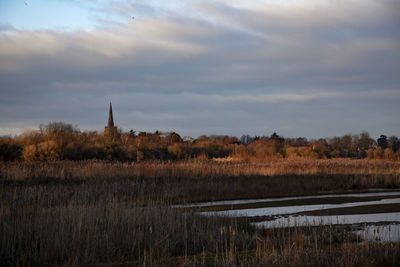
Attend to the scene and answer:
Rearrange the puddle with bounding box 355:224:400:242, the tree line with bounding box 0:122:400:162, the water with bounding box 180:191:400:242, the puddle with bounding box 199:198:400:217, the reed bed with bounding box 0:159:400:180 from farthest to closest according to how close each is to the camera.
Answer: the tree line with bounding box 0:122:400:162 → the reed bed with bounding box 0:159:400:180 → the puddle with bounding box 199:198:400:217 → the water with bounding box 180:191:400:242 → the puddle with bounding box 355:224:400:242

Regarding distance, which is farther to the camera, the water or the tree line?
the tree line

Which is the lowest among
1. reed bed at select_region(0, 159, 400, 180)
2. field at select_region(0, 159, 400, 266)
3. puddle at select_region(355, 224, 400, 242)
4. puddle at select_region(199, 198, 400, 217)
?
puddle at select_region(199, 198, 400, 217)

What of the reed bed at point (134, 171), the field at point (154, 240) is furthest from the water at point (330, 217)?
the reed bed at point (134, 171)

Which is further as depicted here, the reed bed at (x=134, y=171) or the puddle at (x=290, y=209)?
the reed bed at (x=134, y=171)

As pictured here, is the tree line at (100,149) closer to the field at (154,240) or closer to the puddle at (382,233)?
the field at (154,240)

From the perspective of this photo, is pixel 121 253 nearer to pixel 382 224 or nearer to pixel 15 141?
pixel 382 224

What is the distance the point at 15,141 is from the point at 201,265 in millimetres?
32756

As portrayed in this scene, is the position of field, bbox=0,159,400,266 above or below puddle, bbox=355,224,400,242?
above

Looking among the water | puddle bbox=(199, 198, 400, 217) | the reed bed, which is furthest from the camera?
the reed bed

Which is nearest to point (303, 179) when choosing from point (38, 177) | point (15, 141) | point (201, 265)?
point (38, 177)

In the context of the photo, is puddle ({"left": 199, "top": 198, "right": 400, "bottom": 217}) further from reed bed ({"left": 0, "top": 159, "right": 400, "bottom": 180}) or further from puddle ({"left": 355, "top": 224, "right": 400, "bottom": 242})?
reed bed ({"left": 0, "top": 159, "right": 400, "bottom": 180})

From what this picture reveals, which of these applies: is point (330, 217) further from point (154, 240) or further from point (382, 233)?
point (154, 240)

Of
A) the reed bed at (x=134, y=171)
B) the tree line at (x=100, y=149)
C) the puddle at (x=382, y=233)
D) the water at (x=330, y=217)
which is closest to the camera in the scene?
the puddle at (x=382, y=233)

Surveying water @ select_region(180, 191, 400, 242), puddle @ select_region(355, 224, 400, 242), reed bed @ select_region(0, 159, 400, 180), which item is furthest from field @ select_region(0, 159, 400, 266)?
reed bed @ select_region(0, 159, 400, 180)
